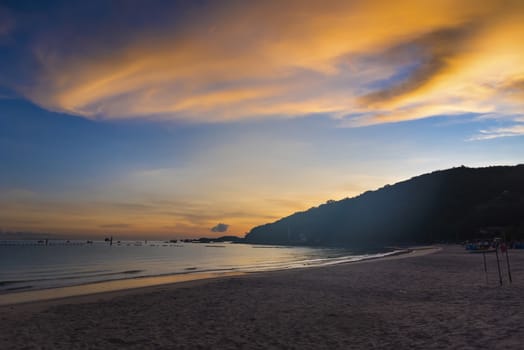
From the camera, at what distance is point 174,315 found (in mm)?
13305

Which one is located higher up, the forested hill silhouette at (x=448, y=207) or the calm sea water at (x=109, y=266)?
the forested hill silhouette at (x=448, y=207)

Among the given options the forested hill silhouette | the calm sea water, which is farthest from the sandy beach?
the forested hill silhouette

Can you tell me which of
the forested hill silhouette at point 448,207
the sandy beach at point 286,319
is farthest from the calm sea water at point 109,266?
the forested hill silhouette at point 448,207

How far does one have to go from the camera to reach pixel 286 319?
39.1 feet

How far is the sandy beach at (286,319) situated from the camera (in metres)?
9.28

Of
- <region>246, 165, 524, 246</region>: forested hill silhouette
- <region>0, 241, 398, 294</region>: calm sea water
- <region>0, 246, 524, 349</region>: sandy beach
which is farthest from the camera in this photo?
<region>246, 165, 524, 246</region>: forested hill silhouette

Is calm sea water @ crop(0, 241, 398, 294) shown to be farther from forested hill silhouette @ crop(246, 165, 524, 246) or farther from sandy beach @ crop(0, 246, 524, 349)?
forested hill silhouette @ crop(246, 165, 524, 246)

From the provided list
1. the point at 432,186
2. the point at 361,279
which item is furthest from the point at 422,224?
the point at 361,279

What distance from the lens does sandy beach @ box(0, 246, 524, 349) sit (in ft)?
30.5

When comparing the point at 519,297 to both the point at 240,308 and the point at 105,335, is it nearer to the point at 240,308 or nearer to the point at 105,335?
the point at 240,308

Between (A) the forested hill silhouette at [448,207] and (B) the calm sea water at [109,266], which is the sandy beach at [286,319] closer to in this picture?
(B) the calm sea water at [109,266]

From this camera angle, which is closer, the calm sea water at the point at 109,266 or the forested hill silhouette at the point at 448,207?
the calm sea water at the point at 109,266

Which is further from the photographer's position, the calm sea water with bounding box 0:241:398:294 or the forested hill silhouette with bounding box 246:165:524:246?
the forested hill silhouette with bounding box 246:165:524:246

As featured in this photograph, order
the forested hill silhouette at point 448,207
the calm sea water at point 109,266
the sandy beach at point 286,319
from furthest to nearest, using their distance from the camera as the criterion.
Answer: the forested hill silhouette at point 448,207, the calm sea water at point 109,266, the sandy beach at point 286,319
